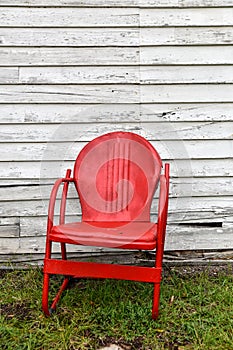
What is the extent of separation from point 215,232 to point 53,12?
1.65 meters

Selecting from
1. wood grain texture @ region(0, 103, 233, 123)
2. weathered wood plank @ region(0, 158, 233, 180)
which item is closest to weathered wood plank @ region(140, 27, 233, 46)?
wood grain texture @ region(0, 103, 233, 123)

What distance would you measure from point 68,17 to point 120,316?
1.70m

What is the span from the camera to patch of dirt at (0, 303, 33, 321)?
1974 millimetres

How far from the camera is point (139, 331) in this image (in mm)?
1829

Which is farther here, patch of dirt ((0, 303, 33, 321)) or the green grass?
patch of dirt ((0, 303, 33, 321))

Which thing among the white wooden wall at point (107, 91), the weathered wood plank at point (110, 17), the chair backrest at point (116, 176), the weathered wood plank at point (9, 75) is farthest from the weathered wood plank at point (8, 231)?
the weathered wood plank at point (110, 17)

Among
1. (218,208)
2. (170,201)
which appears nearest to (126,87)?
(170,201)

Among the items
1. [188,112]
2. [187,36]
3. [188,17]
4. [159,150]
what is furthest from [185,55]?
[159,150]

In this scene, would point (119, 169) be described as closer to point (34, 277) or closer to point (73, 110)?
point (73, 110)

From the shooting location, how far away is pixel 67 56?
96.3 inches

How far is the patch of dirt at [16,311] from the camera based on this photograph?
1974 mm

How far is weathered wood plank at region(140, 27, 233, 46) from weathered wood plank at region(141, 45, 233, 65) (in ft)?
0.09

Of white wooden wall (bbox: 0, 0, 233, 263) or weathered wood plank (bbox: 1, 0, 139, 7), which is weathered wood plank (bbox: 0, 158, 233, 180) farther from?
weathered wood plank (bbox: 1, 0, 139, 7)

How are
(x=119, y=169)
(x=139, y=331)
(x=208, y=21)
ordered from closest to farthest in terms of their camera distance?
(x=139, y=331) → (x=119, y=169) → (x=208, y=21)
